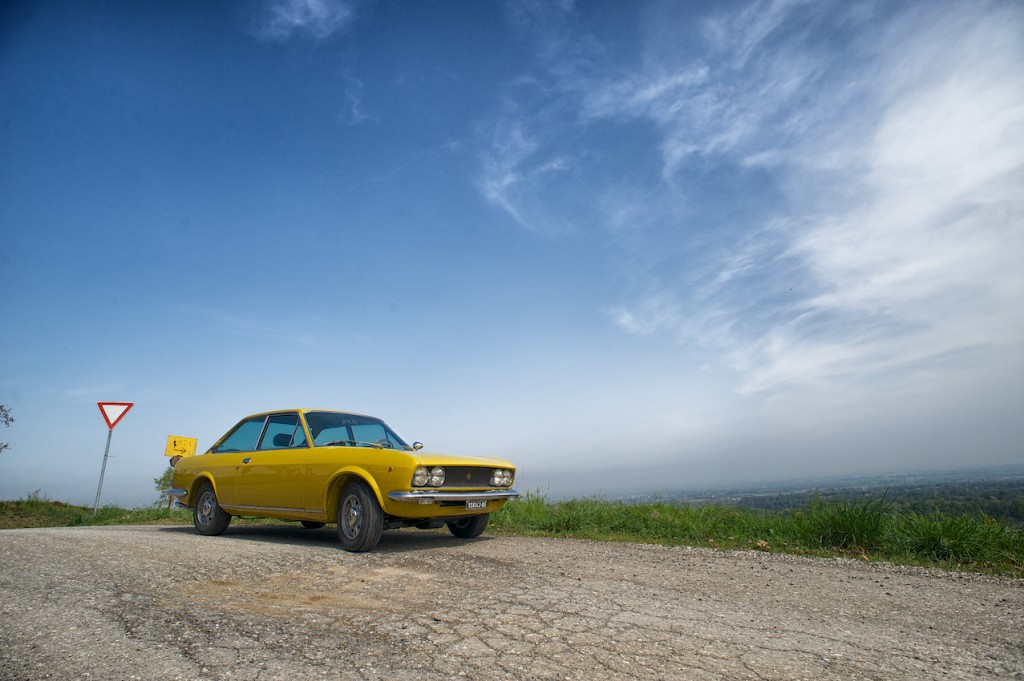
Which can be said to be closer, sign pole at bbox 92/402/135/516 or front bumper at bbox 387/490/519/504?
front bumper at bbox 387/490/519/504

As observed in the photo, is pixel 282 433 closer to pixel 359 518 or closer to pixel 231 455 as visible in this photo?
pixel 231 455

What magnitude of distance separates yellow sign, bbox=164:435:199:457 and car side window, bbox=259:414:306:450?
305 inches

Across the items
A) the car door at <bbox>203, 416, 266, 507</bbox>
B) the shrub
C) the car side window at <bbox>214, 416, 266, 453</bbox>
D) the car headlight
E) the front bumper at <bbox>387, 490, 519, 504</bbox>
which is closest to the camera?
the front bumper at <bbox>387, 490, 519, 504</bbox>

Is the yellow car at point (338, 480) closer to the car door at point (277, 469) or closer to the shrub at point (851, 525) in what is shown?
the car door at point (277, 469)

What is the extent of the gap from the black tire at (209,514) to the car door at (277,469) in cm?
68

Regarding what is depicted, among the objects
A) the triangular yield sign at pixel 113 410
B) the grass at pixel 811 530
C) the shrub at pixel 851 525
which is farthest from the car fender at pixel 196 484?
the shrub at pixel 851 525

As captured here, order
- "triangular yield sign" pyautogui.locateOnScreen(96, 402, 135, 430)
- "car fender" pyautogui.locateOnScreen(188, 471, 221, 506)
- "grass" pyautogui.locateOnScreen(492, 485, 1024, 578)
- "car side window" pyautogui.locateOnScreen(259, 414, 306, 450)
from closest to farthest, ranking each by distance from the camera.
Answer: "grass" pyautogui.locateOnScreen(492, 485, 1024, 578) → "car side window" pyautogui.locateOnScreen(259, 414, 306, 450) → "car fender" pyautogui.locateOnScreen(188, 471, 221, 506) → "triangular yield sign" pyautogui.locateOnScreen(96, 402, 135, 430)

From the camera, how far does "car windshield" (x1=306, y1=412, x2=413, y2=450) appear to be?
23.5ft

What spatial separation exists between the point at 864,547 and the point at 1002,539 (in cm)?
132

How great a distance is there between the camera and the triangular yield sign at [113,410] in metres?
12.9

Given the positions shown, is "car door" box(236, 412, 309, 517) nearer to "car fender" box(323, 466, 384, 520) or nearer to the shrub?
"car fender" box(323, 466, 384, 520)

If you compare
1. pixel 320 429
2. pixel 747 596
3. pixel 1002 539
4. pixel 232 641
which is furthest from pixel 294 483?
pixel 1002 539

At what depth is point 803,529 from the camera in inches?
288

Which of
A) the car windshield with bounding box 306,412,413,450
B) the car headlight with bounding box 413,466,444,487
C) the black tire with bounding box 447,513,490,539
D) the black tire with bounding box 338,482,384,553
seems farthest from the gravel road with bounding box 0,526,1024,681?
the car windshield with bounding box 306,412,413,450
